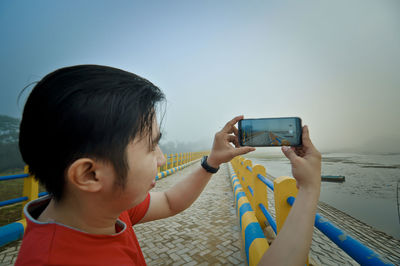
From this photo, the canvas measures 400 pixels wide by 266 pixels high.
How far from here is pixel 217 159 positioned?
149 centimetres

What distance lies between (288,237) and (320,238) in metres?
3.59

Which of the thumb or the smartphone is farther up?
the smartphone

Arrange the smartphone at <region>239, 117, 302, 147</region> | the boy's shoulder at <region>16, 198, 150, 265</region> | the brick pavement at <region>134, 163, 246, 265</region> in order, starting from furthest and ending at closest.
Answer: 1. the brick pavement at <region>134, 163, 246, 265</region>
2. the smartphone at <region>239, 117, 302, 147</region>
3. the boy's shoulder at <region>16, 198, 150, 265</region>

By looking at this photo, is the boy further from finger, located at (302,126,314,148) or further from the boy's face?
finger, located at (302,126,314,148)

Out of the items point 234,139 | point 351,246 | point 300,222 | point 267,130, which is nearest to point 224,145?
point 234,139

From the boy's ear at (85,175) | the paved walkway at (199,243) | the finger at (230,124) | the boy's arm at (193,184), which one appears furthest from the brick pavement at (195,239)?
the boy's ear at (85,175)

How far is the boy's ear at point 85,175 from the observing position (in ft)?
2.35

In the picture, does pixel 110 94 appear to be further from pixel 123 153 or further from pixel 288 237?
pixel 288 237

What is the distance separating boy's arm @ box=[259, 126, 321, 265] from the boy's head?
29.7 inches

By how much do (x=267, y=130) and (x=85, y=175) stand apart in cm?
124

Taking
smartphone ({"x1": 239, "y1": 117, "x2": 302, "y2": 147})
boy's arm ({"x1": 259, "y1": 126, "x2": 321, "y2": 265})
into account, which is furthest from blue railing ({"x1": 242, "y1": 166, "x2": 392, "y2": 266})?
smartphone ({"x1": 239, "y1": 117, "x2": 302, "y2": 147})

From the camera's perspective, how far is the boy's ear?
28.2 inches

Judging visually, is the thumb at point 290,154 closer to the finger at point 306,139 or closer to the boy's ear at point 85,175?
the finger at point 306,139

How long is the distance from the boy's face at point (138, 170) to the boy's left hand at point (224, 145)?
652 mm
